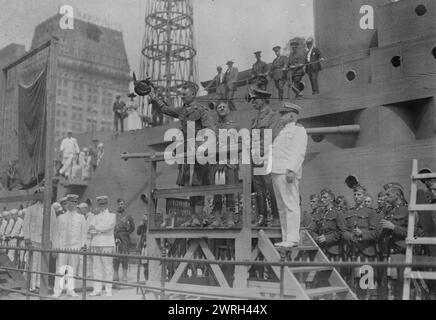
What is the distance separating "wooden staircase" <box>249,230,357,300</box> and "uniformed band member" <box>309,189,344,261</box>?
105 centimetres

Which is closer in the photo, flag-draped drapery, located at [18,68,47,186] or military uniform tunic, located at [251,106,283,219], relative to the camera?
military uniform tunic, located at [251,106,283,219]

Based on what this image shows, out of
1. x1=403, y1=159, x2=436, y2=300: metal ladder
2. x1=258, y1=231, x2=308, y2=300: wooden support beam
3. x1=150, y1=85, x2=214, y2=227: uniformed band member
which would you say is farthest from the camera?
x1=150, y1=85, x2=214, y2=227: uniformed band member

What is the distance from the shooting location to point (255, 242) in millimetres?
5562

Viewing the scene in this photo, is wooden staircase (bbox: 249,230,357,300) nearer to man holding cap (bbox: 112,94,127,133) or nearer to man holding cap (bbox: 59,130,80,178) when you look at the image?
man holding cap (bbox: 112,94,127,133)

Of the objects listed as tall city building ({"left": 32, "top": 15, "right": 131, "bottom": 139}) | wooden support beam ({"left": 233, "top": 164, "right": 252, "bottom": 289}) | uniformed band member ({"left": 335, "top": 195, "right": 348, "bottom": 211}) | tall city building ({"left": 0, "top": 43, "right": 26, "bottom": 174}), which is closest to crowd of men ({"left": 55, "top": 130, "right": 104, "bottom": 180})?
tall city building ({"left": 0, "top": 43, "right": 26, "bottom": 174})

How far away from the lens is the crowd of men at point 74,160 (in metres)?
16.4

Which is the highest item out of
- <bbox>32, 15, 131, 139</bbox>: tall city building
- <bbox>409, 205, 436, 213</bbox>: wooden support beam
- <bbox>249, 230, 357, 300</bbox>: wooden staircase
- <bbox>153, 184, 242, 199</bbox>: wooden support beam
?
<bbox>32, 15, 131, 139</bbox>: tall city building

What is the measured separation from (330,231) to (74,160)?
Result: 467 inches

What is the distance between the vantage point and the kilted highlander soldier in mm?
6305

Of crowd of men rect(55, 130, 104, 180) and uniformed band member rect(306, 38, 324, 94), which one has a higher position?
uniformed band member rect(306, 38, 324, 94)

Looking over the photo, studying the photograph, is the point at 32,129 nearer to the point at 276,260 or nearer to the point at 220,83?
the point at 276,260

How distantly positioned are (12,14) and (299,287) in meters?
6.00

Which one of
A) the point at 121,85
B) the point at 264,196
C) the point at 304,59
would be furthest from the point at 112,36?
the point at 264,196
